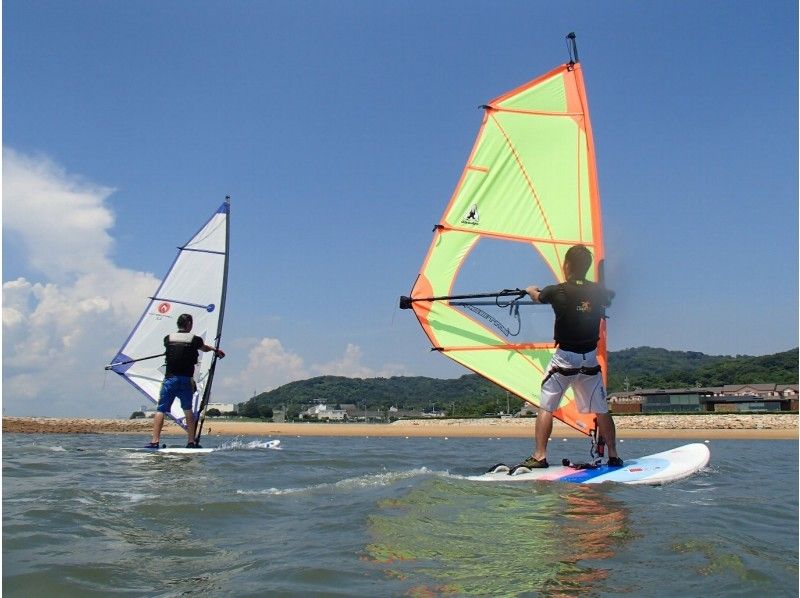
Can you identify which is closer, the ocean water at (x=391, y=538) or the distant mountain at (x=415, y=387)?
the ocean water at (x=391, y=538)

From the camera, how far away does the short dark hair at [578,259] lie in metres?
6.38

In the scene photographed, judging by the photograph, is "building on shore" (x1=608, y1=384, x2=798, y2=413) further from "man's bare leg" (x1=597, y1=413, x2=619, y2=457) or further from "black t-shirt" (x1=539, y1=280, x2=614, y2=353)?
"black t-shirt" (x1=539, y1=280, x2=614, y2=353)

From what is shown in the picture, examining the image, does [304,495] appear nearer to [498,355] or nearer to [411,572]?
[411,572]

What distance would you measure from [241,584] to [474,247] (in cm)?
607

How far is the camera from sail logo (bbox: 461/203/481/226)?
8242 millimetres

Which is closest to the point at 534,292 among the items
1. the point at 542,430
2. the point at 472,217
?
the point at 542,430

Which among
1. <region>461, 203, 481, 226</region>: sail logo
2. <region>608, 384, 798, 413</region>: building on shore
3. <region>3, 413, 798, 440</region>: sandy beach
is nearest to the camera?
<region>461, 203, 481, 226</region>: sail logo

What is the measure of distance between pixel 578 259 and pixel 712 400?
57541mm

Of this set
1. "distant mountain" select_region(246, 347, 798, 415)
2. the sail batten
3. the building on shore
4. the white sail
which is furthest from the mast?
"distant mountain" select_region(246, 347, 798, 415)

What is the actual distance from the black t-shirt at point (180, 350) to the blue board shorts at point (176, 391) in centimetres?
9

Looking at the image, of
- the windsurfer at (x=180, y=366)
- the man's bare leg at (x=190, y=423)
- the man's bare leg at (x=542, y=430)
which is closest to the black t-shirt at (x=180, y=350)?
the windsurfer at (x=180, y=366)

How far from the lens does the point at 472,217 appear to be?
8250mm

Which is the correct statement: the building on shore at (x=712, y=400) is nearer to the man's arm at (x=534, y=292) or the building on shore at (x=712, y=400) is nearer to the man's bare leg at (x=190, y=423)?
the man's bare leg at (x=190, y=423)

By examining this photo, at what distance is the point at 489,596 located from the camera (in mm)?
2479
